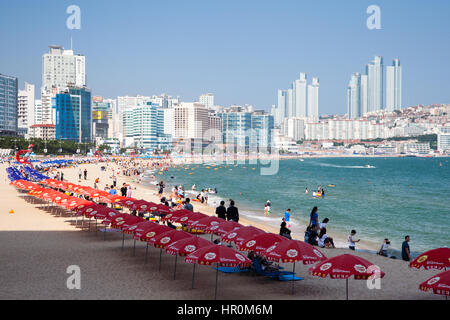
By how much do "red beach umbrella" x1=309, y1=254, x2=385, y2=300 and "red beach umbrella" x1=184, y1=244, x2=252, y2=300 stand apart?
1.74m

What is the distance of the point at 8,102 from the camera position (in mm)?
157875

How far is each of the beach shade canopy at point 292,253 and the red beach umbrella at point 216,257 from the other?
800mm

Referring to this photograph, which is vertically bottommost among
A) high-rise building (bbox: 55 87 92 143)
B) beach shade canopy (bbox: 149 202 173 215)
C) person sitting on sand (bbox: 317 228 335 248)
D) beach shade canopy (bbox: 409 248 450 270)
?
person sitting on sand (bbox: 317 228 335 248)

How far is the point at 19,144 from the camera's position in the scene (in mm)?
99250

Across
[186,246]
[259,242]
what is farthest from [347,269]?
[186,246]

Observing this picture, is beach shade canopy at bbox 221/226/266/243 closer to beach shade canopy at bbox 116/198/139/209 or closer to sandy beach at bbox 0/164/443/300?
sandy beach at bbox 0/164/443/300

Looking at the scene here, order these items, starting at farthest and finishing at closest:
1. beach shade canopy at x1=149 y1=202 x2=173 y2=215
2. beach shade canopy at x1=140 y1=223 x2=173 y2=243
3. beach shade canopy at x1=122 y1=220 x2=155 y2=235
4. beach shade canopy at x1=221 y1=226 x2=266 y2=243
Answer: beach shade canopy at x1=149 y1=202 x2=173 y2=215
beach shade canopy at x1=122 y1=220 x2=155 y2=235
beach shade canopy at x1=221 y1=226 x2=266 y2=243
beach shade canopy at x1=140 y1=223 x2=173 y2=243

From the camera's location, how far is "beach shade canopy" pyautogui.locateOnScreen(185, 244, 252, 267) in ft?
32.4

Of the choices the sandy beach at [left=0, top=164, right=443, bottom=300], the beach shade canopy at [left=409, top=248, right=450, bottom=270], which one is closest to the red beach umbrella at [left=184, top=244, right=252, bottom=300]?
the sandy beach at [left=0, top=164, right=443, bottom=300]

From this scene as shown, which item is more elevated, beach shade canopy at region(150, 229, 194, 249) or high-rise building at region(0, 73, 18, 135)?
high-rise building at region(0, 73, 18, 135)

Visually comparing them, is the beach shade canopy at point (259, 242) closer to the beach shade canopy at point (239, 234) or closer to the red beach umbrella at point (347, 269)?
the beach shade canopy at point (239, 234)

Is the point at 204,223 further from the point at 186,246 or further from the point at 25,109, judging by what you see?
the point at 25,109

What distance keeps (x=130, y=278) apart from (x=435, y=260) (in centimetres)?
772
